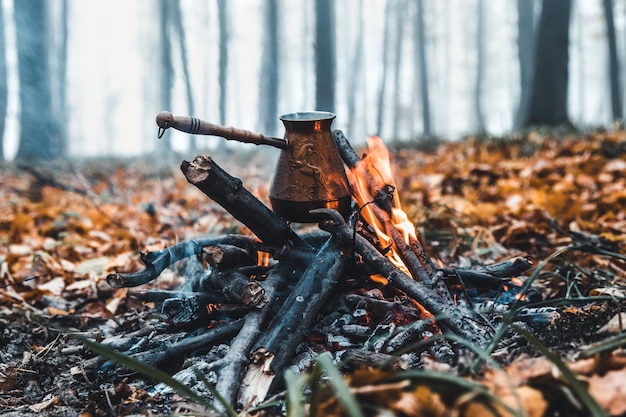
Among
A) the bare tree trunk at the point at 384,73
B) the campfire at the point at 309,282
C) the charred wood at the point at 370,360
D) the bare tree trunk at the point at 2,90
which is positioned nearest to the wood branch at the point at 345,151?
the campfire at the point at 309,282

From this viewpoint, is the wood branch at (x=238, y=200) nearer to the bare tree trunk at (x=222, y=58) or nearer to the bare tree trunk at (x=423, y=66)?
the bare tree trunk at (x=423, y=66)

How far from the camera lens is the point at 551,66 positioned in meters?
8.91

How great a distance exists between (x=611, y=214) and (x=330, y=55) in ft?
26.6

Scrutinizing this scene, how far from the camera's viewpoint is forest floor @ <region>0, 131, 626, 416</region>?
5.15 ft

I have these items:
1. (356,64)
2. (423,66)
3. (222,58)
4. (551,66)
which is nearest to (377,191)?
(551,66)

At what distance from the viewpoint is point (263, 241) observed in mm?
2770

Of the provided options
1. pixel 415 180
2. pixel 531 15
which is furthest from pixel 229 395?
pixel 531 15

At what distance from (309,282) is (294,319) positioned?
21 cm

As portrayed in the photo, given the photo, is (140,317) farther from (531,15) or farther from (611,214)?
(531,15)

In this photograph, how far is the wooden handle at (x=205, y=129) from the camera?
2275mm

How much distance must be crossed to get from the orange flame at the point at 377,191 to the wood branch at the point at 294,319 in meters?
0.27

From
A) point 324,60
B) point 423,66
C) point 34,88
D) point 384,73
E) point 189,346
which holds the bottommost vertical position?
point 189,346

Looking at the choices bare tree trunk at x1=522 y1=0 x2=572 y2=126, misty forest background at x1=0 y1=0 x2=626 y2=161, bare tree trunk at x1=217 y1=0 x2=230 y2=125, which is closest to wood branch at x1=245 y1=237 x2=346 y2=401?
bare tree trunk at x1=522 y1=0 x2=572 y2=126

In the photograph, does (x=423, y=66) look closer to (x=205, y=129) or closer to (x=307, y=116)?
(x=307, y=116)
